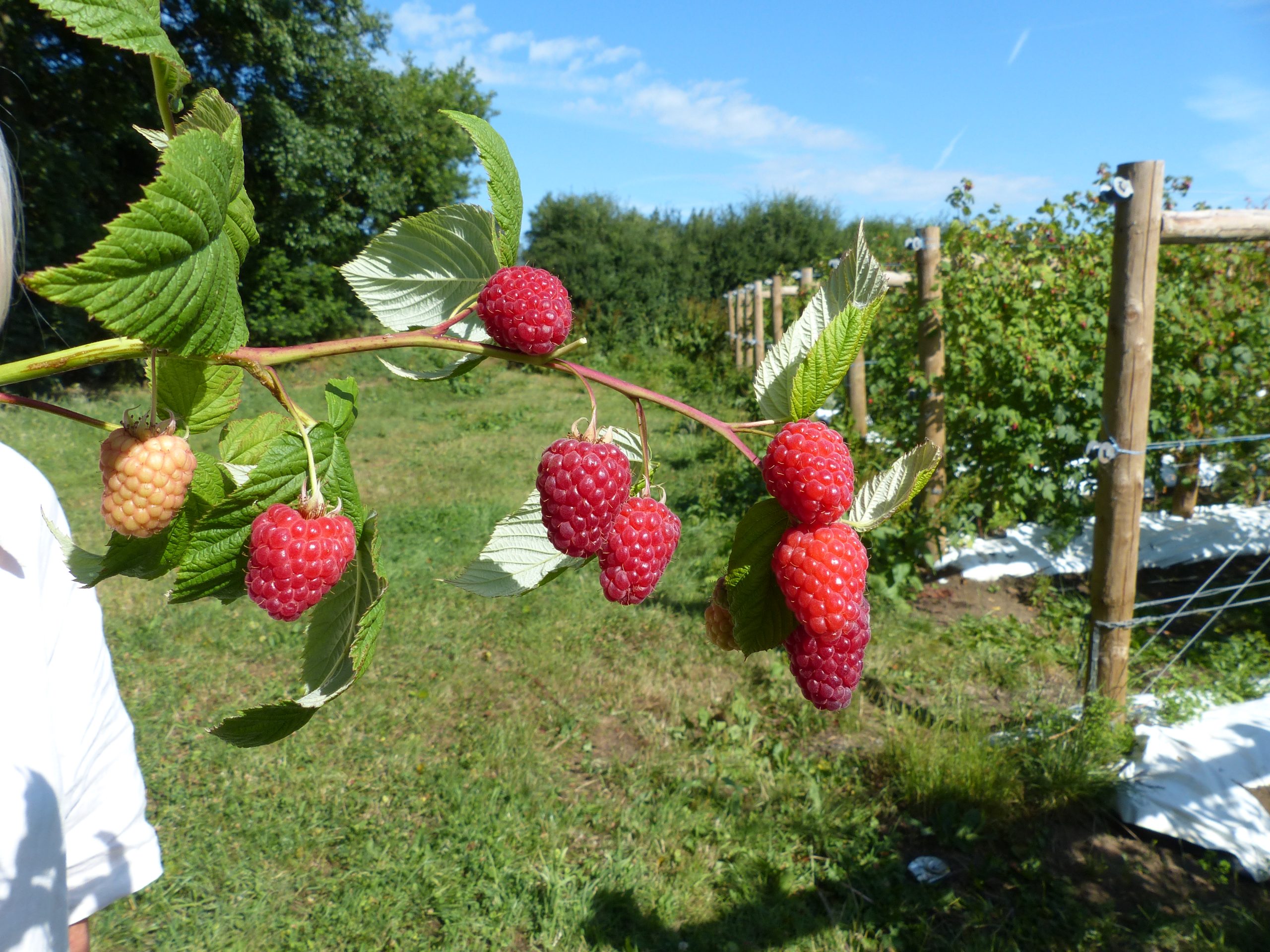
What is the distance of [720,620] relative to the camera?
25.5 inches

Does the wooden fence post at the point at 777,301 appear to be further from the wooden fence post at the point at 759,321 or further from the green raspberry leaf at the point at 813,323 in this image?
the green raspberry leaf at the point at 813,323

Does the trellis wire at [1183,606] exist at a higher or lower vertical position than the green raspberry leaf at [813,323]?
lower

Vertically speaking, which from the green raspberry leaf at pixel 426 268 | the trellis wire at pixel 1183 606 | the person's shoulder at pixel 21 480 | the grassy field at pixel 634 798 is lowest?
the grassy field at pixel 634 798

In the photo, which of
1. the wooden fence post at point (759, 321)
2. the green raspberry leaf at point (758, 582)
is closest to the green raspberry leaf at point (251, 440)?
the green raspberry leaf at point (758, 582)

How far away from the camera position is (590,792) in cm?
347

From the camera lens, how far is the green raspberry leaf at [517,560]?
57 centimetres

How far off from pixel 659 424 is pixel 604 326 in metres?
9.79

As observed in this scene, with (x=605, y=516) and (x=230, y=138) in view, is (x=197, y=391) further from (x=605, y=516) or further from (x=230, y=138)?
(x=605, y=516)

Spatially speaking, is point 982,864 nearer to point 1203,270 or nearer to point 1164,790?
point 1164,790

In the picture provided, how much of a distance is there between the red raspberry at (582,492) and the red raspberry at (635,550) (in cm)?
3

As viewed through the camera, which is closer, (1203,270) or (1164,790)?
(1164,790)

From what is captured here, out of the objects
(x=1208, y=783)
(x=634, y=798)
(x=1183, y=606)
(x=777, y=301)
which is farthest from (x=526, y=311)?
(x=777, y=301)

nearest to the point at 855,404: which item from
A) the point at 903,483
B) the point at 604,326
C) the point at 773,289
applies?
the point at 773,289

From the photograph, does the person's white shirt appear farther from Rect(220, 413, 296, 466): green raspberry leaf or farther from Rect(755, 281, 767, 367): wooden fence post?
Rect(755, 281, 767, 367): wooden fence post
